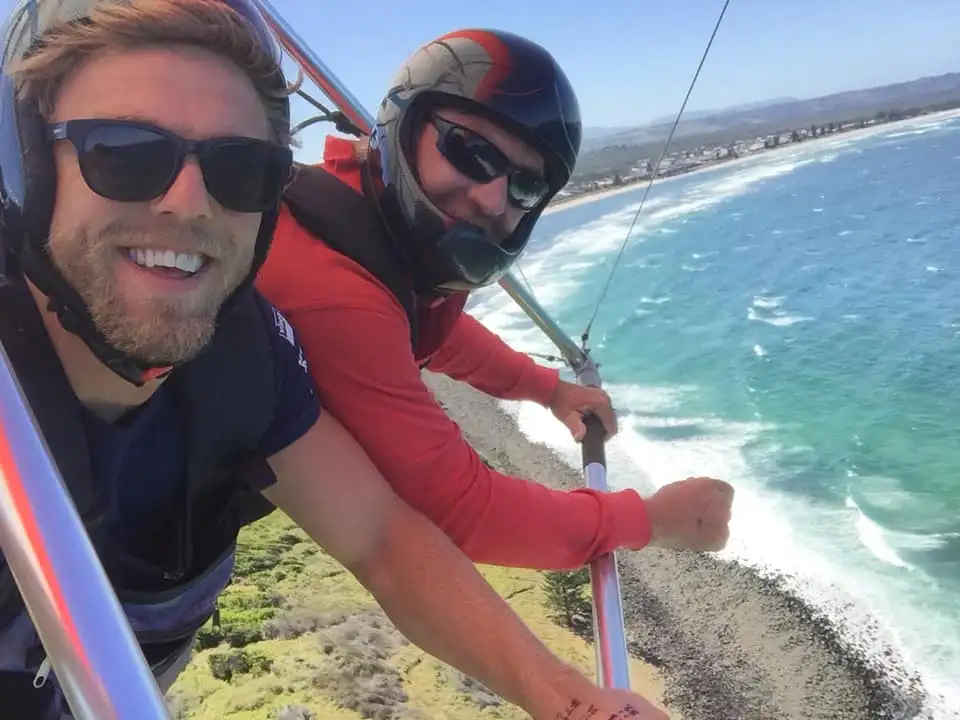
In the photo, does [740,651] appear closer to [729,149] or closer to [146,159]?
[146,159]

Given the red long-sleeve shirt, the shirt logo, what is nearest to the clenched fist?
the red long-sleeve shirt

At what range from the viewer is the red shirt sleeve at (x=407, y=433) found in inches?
63.3

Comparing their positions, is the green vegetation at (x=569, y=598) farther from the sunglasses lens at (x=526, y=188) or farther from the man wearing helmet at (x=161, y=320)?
the man wearing helmet at (x=161, y=320)

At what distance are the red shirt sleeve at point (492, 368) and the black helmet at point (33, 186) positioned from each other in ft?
6.62

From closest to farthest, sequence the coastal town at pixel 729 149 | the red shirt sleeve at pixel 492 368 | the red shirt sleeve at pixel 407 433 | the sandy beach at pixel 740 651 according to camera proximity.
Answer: the red shirt sleeve at pixel 407 433 < the red shirt sleeve at pixel 492 368 < the sandy beach at pixel 740 651 < the coastal town at pixel 729 149

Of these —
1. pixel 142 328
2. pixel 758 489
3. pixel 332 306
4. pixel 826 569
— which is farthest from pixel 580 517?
pixel 758 489

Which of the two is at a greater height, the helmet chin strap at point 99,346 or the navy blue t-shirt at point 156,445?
the helmet chin strap at point 99,346

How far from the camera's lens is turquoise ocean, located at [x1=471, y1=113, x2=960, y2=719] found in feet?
29.5

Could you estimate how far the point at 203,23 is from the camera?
114 cm

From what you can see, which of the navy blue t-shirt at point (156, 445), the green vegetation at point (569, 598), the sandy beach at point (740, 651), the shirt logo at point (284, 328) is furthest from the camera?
the green vegetation at point (569, 598)

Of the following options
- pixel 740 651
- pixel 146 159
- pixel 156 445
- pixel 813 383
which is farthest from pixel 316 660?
pixel 813 383

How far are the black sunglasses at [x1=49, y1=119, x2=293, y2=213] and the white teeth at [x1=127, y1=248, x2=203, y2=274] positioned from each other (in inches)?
2.9

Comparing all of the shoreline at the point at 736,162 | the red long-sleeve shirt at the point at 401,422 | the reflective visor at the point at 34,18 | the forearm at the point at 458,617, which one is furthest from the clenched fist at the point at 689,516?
the shoreline at the point at 736,162

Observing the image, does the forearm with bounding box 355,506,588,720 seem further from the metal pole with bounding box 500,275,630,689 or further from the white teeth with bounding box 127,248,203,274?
the white teeth with bounding box 127,248,203,274
